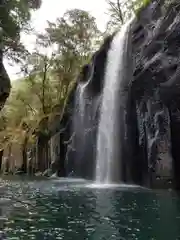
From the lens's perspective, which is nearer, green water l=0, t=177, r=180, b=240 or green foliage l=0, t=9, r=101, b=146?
green water l=0, t=177, r=180, b=240

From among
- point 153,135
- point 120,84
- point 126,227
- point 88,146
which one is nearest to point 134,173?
point 153,135

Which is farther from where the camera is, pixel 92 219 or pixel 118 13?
pixel 118 13

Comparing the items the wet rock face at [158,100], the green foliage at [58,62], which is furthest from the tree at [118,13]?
the wet rock face at [158,100]

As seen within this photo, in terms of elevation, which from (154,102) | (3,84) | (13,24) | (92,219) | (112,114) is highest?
(13,24)

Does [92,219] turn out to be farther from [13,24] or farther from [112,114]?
[112,114]

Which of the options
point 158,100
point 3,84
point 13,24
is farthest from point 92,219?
point 13,24

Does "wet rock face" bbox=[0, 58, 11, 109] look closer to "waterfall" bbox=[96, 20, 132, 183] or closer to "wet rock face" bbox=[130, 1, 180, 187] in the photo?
"wet rock face" bbox=[130, 1, 180, 187]

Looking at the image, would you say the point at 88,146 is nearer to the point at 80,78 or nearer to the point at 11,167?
the point at 80,78

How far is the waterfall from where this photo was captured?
20.0 metres

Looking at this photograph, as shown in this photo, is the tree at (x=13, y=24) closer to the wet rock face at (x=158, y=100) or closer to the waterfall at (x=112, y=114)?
the wet rock face at (x=158, y=100)

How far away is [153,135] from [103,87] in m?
8.97

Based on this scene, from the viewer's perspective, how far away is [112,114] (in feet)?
68.8

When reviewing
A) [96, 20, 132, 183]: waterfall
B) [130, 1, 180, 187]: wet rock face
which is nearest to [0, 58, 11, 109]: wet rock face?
[130, 1, 180, 187]: wet rock face

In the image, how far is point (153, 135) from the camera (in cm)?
1522
